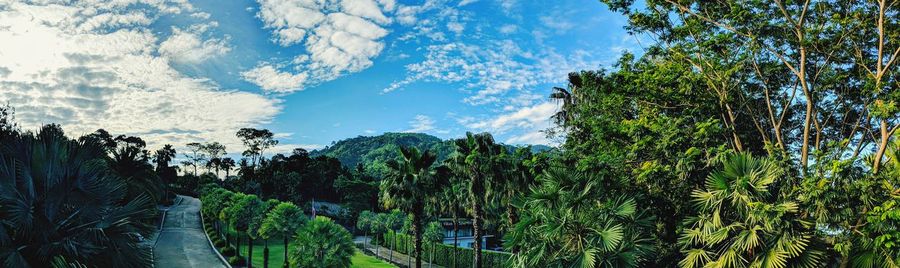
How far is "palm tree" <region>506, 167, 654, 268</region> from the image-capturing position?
13.0m

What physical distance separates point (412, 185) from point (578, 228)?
43.9 ft

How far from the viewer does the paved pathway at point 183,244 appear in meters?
36.4

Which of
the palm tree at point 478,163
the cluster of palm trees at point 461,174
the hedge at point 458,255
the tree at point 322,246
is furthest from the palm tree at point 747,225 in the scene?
the hedge at point 458,255

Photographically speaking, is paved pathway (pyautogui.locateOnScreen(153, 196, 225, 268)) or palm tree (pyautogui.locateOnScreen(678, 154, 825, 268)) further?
paved pathway (pyautogui.locateOnScreen(153, 196, 225, 268))

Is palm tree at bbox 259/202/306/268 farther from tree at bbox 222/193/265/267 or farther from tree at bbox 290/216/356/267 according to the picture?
tree at bbox 290/216/356/267

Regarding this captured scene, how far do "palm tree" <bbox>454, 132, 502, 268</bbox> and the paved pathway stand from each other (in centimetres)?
1613

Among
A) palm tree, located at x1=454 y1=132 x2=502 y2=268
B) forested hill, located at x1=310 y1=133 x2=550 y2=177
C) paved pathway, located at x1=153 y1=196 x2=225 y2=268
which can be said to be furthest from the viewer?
forested hill, located at x1=310 y1=133 x2=550 y2=177

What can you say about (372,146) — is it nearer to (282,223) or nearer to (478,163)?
(282,223)

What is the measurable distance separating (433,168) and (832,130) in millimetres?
17655

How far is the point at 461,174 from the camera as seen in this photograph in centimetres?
2808

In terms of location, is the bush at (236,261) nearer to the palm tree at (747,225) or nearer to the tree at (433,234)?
the tree at (433,234)

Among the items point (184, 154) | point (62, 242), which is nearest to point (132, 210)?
point (62, 242)

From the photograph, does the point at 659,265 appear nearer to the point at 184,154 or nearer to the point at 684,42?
the point at 684,42

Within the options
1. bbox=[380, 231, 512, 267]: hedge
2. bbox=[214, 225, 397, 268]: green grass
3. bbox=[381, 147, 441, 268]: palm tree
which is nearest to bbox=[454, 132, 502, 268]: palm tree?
bbox=[381, 147, 441, 268]: palm tree
